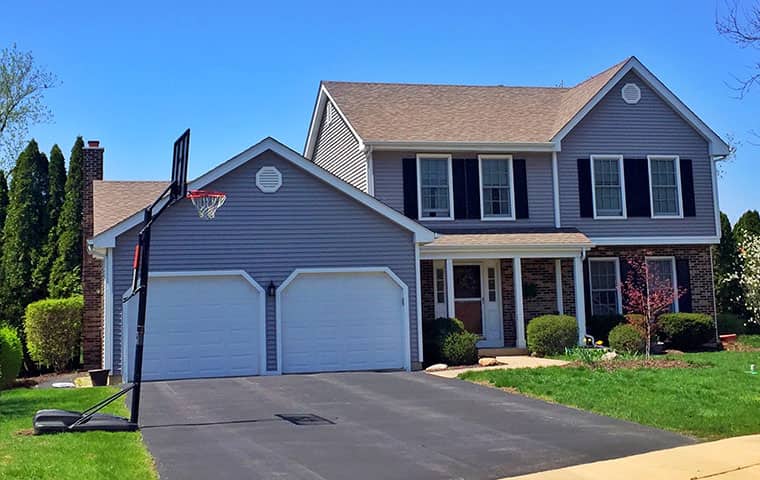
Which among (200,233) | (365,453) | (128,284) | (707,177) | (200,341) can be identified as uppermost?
(707,177)

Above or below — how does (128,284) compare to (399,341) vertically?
above

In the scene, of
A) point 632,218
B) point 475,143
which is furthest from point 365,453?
point 632,218

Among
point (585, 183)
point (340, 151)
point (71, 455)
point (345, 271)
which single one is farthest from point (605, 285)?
point (71, 455)

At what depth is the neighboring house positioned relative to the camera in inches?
871

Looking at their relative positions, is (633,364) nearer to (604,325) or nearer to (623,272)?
(604,325)

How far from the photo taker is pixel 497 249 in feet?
70.4

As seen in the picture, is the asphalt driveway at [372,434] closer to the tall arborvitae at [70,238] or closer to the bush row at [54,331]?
the bush row at [54,331]

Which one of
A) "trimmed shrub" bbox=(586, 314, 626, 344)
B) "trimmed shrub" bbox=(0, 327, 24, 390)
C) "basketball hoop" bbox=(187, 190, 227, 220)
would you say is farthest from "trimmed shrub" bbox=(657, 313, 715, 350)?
"trimmed shrub" bbox=(0, 327, 24, 390)

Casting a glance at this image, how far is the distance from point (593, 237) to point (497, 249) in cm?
337

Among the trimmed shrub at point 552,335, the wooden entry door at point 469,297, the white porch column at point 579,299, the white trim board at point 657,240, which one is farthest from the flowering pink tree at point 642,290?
the wooden entry door at point 469,297

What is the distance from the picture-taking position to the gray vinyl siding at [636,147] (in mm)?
23266

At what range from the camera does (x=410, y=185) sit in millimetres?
22234

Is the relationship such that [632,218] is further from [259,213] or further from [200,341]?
[200,341]

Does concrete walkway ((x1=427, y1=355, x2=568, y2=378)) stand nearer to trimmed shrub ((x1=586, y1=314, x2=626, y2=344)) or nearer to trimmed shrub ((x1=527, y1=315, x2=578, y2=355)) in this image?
trimmed shrub ((x1=527, y1=315, x2=578, y2=355))
